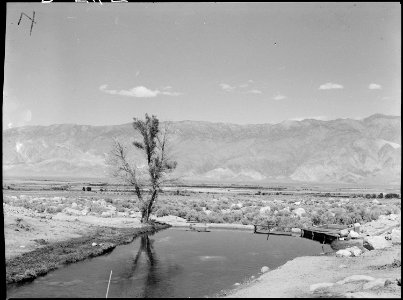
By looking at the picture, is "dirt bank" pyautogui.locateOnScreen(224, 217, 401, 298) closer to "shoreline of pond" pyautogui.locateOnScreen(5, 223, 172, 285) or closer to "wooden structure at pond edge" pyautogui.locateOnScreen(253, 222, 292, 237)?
"shoreline of pond" pyautogui.locateOnScreen(5, 223, 172, 285)

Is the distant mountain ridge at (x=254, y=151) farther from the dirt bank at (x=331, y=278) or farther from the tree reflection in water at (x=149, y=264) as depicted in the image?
the dirt bank at (x=331, y=278)

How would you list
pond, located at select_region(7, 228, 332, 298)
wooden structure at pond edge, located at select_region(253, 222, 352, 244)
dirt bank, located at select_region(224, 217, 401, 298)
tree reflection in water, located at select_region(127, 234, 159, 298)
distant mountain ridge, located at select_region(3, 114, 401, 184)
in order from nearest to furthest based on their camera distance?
dirt bank, located at select_region(224, 217, 401, 298), pond, located at select_region(7, 228, 332, 298), tree reflection in water, located at select_region(127, 234, 159, 298), wooden structure at pond edge, located at select_region(253, 222, 352, 244), distant mountain ridge, located at select_region(3, 114, 401, 184)

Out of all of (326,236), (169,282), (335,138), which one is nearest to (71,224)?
(169,282)

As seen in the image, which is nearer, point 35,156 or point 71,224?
point 71,224

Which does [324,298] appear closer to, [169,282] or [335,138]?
[169,282]

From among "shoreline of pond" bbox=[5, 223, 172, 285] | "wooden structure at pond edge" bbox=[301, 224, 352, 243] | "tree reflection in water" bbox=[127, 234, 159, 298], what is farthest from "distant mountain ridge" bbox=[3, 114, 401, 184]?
"tree reflection in water" bbox=[127, 234, 159, 298]
